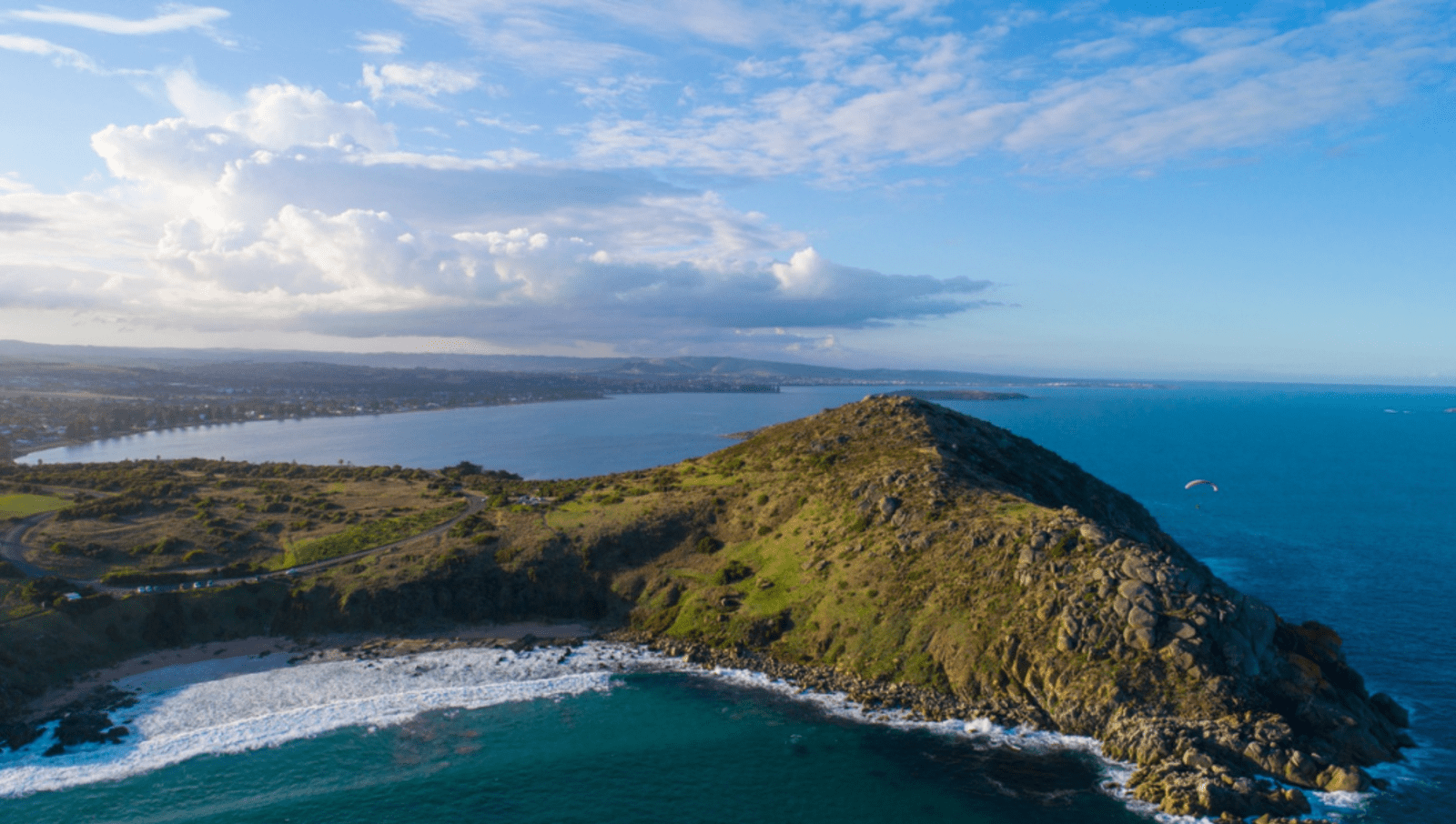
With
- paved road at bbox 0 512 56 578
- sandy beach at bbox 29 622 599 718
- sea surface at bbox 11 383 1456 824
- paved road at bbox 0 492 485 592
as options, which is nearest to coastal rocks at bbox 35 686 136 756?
sandy beach at bbox 29 622 599 718

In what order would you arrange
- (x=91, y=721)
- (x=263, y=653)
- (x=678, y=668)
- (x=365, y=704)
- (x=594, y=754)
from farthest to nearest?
(x=263, y=653) < (x=678, y=668) < (x=365, y=704) < (x=91, y=721) < (x=594, y=754)

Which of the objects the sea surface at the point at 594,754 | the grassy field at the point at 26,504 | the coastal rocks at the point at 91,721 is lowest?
the coastal rocks at the point at 91,721

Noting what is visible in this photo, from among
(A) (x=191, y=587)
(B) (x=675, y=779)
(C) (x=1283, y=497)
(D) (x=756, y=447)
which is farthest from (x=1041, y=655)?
(C) (x=1283, y=497)

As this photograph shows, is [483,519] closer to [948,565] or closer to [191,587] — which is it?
[191,587]

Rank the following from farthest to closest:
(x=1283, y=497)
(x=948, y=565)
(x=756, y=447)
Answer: (x=1283, y=497) < (x=756, y=447) < (x=948, y=565)

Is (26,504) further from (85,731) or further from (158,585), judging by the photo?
(85,731)

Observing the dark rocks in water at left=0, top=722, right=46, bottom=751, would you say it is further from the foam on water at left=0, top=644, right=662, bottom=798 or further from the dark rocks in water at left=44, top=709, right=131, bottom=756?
the dark rocks in water at left=44, top=709, right=131, bottom=756

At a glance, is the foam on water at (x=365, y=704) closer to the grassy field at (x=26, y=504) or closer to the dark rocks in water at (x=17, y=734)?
the dark rocks in water at (x=17, y=734)

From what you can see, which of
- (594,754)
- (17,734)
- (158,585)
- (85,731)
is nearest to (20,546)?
(158,585)

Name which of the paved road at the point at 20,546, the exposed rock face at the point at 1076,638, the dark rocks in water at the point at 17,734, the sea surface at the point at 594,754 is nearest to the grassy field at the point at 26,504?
the paved road at the point at 20,546
